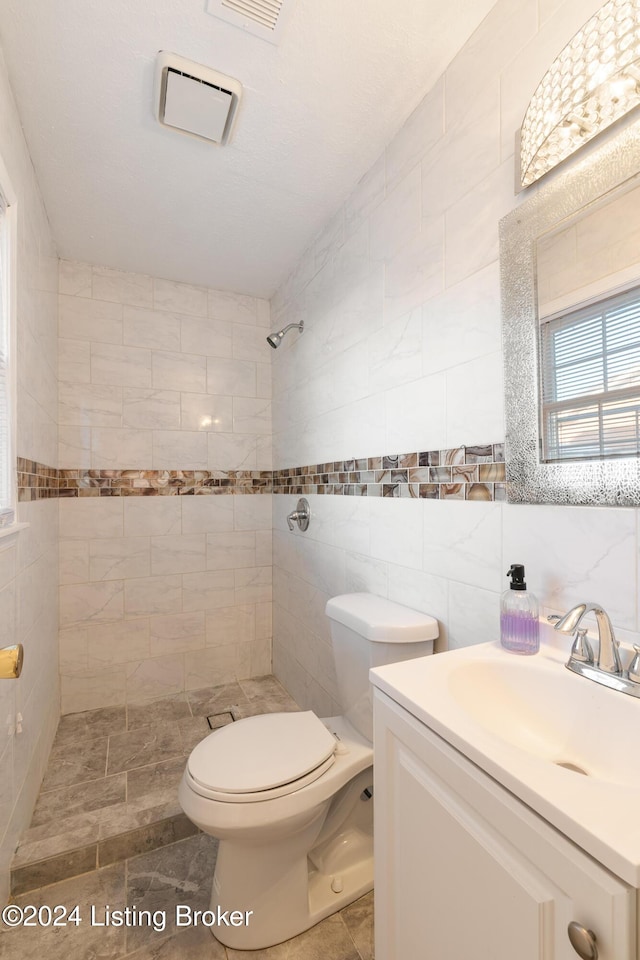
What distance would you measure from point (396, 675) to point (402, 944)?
439 millimetres

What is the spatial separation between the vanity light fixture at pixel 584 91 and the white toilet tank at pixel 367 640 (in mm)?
1140

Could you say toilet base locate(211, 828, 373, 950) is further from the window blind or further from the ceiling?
the ceiling

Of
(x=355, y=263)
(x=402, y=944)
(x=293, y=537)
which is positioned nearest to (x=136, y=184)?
(x=355, y=263)

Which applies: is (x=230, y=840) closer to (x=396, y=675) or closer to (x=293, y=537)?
(x=396, y=675)

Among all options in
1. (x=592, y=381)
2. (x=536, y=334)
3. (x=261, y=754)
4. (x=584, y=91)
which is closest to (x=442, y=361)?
(x=536, y=334)

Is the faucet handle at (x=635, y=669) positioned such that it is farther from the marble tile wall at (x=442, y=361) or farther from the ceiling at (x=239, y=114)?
the ceiling at (x=239, y=114)

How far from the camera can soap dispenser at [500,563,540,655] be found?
2.94ft

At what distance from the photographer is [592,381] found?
33.3 inches

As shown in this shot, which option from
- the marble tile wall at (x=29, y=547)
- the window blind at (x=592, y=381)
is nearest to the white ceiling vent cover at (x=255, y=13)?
the marble tile wall at (x=29, y=547)

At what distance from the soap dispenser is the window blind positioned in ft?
0.90

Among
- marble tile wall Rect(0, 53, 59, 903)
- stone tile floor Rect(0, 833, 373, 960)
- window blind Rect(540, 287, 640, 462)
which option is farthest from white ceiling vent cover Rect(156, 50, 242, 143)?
stone tile floor Rect(0, 833, 373, 960)

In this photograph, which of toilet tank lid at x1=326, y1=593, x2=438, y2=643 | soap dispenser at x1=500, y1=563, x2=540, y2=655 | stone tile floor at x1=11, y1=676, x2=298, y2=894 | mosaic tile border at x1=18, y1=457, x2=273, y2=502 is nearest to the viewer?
soap dispenser at x1=500, y1=563, x2=540, y2=655

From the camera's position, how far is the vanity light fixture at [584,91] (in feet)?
2.56

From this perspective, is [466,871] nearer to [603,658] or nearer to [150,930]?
[603,658]
